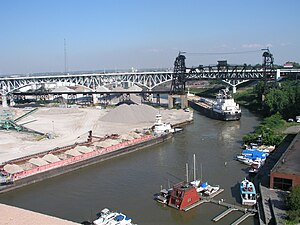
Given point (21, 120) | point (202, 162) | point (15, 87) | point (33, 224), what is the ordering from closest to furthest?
point (33, 224)
point (202, 162)
point (21, 120)
point (15, 87)

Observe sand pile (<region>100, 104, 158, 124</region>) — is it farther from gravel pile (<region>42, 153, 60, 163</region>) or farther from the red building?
the red building

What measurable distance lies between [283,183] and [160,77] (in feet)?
162

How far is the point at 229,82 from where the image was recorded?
63281 millimetres

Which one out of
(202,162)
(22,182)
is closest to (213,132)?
(202,162)

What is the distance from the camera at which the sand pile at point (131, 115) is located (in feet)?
119

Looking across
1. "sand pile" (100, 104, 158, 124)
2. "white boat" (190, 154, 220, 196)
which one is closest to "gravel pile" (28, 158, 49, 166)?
"white boat" (190, 154, 220, 196)

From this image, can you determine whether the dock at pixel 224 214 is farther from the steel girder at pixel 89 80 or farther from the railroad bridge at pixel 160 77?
the steel girder at pixel 89 80

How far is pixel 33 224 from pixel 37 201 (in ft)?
11.6

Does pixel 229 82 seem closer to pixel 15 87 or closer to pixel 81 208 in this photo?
pixel 15 87

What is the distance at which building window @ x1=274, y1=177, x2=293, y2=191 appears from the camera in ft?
45.4

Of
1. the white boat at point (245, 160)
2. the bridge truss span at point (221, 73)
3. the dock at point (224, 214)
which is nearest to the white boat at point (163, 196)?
the dock at point (224, 214)

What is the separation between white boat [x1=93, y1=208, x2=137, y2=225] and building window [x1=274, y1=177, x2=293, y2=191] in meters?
6.32

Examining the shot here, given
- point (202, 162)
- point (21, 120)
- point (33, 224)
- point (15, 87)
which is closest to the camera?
point (33, 224)

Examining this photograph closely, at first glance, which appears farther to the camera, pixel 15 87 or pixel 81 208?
pixel 15 87
